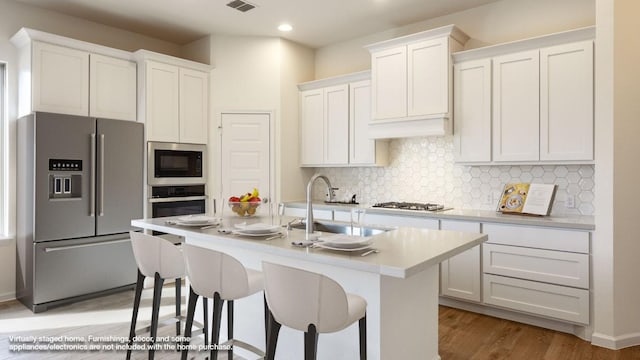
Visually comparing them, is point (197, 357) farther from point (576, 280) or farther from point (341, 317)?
point (576, 280)

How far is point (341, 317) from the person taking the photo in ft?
5.06

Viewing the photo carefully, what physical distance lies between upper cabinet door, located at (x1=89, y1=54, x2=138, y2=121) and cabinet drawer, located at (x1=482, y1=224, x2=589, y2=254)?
149 inches

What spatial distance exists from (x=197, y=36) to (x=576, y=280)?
4.70m

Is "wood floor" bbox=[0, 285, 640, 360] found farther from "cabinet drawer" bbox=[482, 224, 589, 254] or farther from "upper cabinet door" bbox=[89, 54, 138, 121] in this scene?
"upper cabinet door" bbox=[89, 54, 138, 121]

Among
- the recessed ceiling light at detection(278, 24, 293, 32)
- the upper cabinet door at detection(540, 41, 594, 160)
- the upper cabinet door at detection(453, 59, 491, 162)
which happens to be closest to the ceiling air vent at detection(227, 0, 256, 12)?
the recessed ceiling light at detection(278, 24, 293, 32)

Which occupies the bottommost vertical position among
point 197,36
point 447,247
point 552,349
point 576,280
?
point 552,349

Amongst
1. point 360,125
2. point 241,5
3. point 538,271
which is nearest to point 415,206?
point 360,125

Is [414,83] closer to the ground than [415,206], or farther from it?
farther from it

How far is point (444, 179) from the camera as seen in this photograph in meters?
Answer: 4.20

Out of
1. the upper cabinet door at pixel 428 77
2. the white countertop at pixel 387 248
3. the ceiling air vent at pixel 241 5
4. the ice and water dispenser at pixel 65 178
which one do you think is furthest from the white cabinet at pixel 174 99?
the upper cabinet door at pixel 428 77

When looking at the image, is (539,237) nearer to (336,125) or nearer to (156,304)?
(336,125)

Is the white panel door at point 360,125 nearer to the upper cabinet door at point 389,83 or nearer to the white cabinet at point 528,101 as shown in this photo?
the upper cabinet door at point 389,83

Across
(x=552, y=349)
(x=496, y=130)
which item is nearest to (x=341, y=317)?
(x=552, y=349)

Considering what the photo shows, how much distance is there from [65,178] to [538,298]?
423 cm
